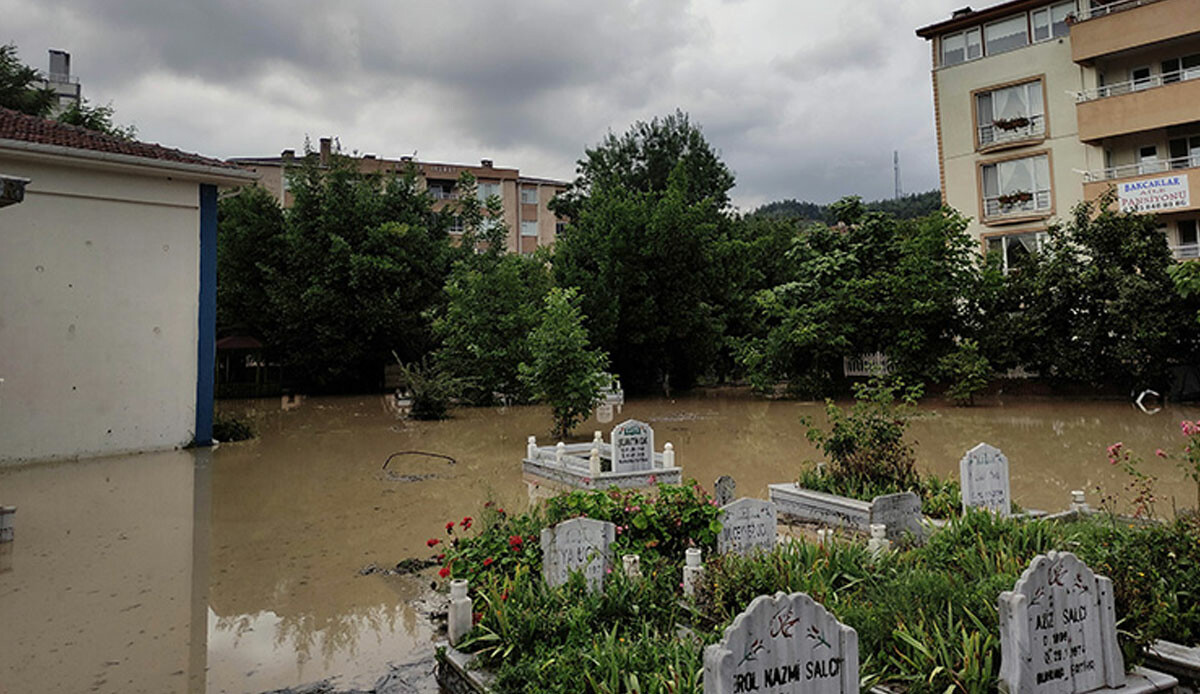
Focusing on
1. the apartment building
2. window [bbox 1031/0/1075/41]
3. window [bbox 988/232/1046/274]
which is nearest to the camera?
window [bbox 988/232/1046/274]

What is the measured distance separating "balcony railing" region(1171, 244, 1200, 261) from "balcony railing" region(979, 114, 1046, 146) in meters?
5.61

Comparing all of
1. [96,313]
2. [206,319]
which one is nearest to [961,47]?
[206,319]

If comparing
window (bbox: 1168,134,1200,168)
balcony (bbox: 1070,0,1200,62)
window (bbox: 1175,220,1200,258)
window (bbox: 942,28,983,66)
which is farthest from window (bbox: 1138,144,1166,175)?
window (bbox: 942,28,983,66)

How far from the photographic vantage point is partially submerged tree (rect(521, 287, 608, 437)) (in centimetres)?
1705

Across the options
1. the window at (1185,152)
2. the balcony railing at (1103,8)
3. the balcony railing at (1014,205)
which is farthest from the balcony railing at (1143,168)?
the balcony railing at (1103,8)

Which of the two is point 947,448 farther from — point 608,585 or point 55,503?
point 55,503

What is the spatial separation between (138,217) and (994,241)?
26.1m

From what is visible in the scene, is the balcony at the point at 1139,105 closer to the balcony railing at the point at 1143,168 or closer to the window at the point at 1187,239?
the balcony railing at the point at 1143,168

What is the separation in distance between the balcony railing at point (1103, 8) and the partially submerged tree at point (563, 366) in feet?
65.8

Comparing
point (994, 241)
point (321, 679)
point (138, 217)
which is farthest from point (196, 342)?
point (994, 241)

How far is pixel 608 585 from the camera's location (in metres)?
5.32

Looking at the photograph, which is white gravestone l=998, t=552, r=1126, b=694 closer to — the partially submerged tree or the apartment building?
the partially submerged tree

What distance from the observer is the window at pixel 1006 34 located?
2602 centimetres

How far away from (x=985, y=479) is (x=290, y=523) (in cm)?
838
